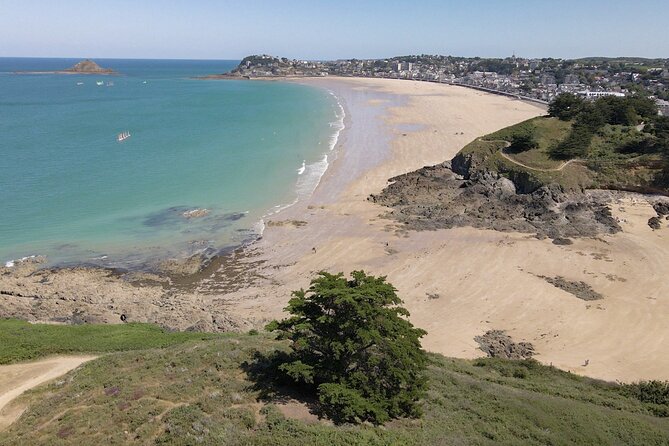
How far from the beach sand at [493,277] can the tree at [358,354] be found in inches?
396

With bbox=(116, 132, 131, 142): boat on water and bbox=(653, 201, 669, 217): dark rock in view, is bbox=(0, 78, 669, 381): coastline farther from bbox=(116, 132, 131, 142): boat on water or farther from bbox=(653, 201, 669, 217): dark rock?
bbox=(116, 132, 131, 142): boat on water

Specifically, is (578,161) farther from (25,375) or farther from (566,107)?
(25,375)

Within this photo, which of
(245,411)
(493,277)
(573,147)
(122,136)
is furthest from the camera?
(122,136)

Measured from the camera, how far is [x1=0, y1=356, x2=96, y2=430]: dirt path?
1672cm

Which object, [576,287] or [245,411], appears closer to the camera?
[245,411]

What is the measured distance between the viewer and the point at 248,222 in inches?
1608

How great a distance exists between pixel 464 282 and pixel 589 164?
2459cm

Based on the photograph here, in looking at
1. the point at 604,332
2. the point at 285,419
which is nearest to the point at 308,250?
the point at 604,332

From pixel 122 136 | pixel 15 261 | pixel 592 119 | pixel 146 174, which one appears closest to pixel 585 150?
pixel 592 119

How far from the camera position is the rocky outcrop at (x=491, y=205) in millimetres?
37969

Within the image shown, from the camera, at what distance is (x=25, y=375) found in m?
19.1

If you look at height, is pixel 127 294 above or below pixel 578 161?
below

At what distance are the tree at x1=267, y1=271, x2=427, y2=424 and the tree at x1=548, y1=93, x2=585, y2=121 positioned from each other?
51.8 metres

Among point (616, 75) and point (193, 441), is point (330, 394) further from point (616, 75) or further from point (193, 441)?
point (616, 75)
